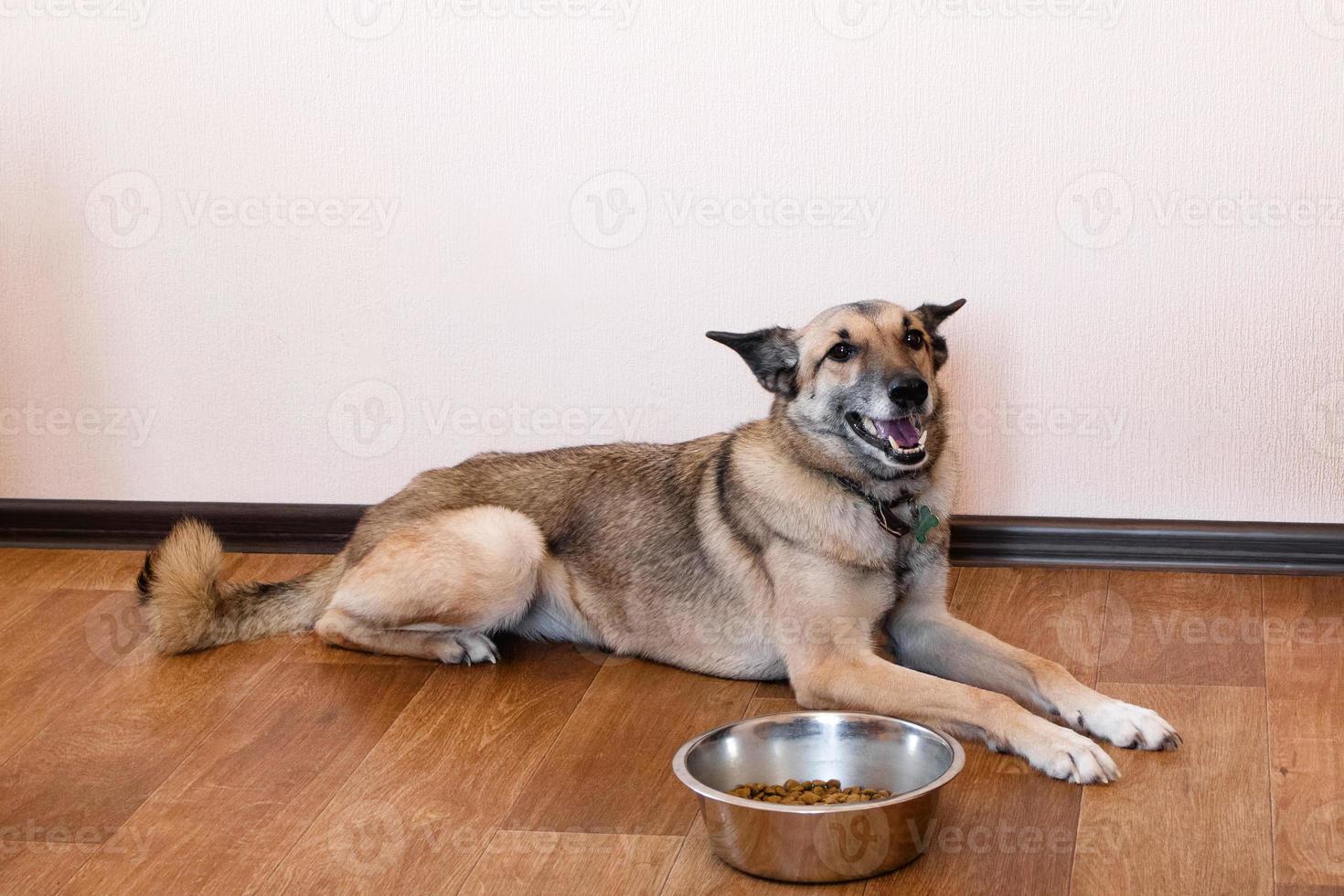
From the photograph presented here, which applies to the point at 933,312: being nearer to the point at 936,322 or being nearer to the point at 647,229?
the point at 936,322

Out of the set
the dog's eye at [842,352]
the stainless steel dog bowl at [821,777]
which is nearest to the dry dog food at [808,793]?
the stainless steel dog bowl at [821,777]

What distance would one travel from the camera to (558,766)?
2.95m

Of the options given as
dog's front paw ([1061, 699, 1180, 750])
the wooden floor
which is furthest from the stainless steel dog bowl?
dog's front paw ([1061, 699, 1180, 750])

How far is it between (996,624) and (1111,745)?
2.54 feet

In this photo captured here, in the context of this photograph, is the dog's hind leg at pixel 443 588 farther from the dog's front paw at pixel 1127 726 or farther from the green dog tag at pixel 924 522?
the dog's front paw at pixel 1127 726

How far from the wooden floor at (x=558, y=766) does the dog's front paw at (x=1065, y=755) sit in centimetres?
3

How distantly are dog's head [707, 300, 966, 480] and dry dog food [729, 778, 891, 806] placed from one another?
83cm

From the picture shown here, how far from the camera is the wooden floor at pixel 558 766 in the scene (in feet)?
8.17

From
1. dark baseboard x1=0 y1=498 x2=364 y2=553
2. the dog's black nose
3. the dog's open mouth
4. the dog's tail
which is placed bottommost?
dark baseboard x1=0 y1=498 x2=364 y2=553

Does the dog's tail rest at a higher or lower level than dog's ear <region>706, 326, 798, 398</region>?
lower

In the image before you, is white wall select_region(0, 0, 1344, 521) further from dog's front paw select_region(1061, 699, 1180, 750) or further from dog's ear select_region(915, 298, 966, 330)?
dog's front paw select_region(1061, 699, 1180, 750)

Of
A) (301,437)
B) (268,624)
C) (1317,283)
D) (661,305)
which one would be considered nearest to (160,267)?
(301,437)

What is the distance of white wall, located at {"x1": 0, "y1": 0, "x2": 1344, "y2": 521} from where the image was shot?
3787 millimetres

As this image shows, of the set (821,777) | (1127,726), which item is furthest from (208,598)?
(1127,726)
